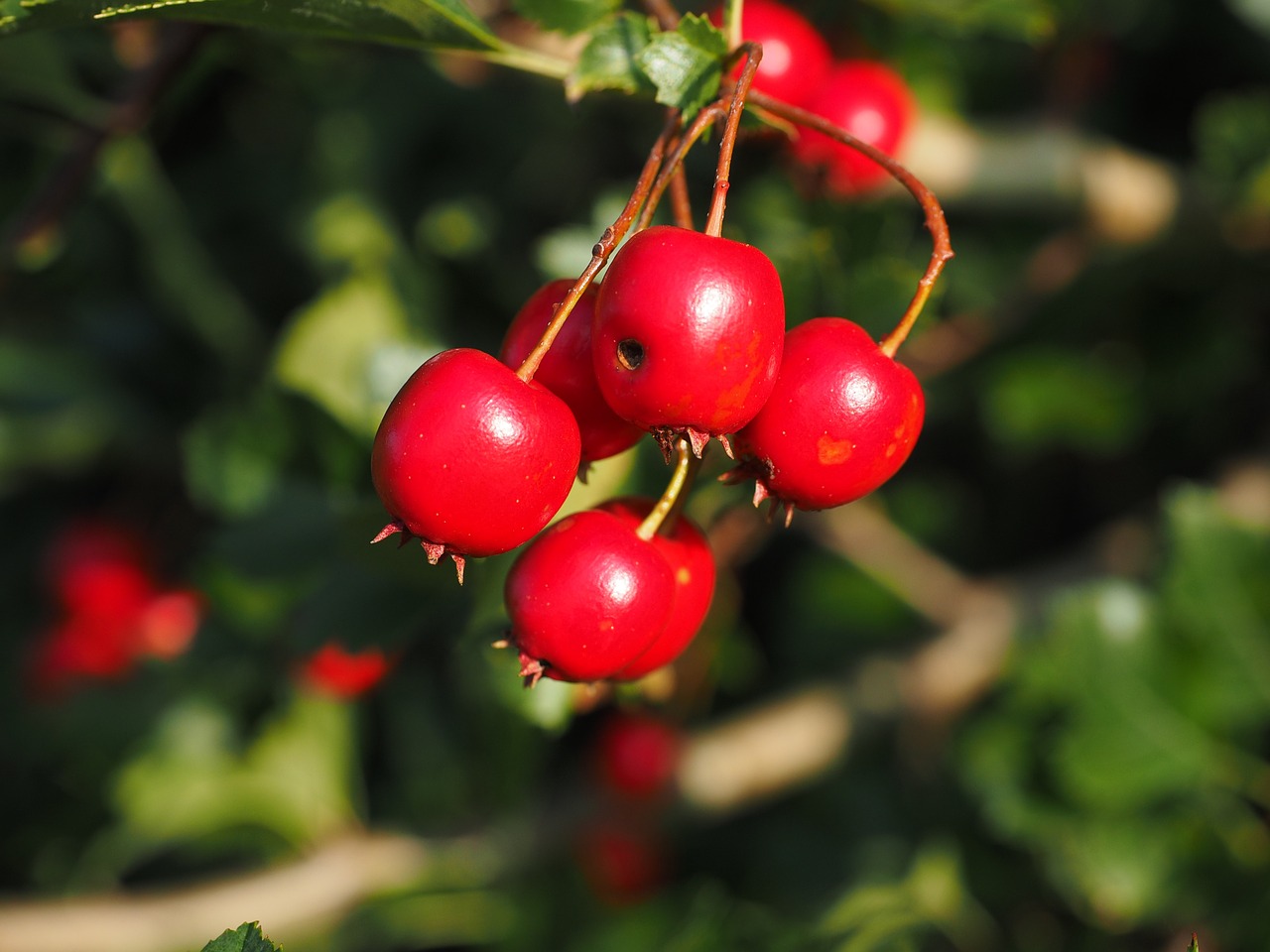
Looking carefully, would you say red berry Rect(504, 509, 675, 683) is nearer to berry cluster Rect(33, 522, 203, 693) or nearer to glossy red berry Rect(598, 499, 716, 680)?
glossy red berry Rect(598, 499, 716, 680)

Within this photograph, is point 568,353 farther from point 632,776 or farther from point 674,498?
point 632,776

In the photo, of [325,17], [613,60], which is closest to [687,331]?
[613,60]

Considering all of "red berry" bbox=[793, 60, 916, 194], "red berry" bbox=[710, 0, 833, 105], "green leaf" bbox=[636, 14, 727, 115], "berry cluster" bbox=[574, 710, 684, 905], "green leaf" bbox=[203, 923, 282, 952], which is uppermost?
"red berry" bbox=[710, 0, 833, 105]

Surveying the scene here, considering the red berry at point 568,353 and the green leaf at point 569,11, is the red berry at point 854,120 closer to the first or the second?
the green leaf at point 569,11

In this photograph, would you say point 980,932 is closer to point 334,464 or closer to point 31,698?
point 334,464

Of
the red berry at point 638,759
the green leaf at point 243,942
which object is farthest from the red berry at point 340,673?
the green leaf at point 243,942

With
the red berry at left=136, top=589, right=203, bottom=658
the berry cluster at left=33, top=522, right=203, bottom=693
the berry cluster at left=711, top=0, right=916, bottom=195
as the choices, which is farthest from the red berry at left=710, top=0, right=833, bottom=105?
the red berry at left=136, top=589, right=203, bottom=658
